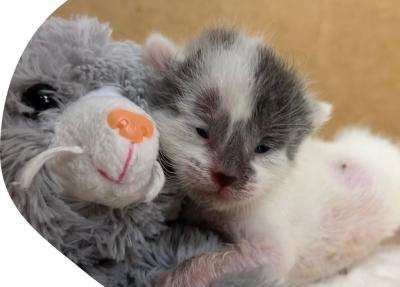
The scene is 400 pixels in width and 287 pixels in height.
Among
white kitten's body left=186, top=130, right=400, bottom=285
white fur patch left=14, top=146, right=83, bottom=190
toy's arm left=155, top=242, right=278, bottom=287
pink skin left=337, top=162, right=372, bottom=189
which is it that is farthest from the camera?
pink skin left=337, top=162, right=372, bottom=189

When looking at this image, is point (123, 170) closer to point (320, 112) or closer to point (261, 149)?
point (261, 149)

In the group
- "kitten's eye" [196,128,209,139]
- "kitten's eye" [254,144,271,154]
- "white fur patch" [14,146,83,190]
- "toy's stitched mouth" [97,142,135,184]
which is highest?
"kitten's eye" [254,144,271,154]

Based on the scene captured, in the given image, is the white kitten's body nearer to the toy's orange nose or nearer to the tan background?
the tan background

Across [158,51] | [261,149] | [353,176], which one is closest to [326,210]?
[353,176]

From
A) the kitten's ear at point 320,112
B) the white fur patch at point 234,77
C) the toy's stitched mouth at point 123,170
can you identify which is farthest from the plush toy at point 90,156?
the kitten's ear at point 320,112

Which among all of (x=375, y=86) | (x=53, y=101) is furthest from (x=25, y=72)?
(x=375, y=86)

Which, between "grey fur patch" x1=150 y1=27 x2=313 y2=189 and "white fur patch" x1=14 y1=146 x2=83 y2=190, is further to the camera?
"grey fur patch" x1=150 y1=27 x2=313 y2=189

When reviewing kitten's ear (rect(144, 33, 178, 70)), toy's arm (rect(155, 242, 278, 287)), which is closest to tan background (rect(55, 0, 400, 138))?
kitten's ear (rect(144, 33, 178, 70))
